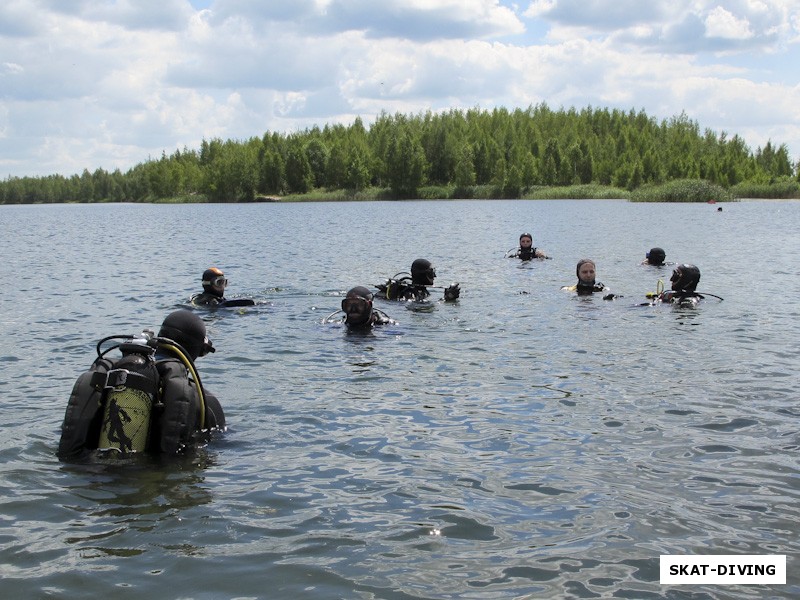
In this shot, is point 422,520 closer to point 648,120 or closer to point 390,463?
point 390,463

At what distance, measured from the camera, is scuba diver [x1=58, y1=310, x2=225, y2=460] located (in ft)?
24.7

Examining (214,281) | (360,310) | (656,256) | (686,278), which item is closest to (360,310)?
(360,310)

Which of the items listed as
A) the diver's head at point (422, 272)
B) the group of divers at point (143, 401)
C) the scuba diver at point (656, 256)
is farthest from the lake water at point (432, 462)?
the scuba diver at point (656, 256)

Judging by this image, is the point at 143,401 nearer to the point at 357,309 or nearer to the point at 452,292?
the point at 357,309

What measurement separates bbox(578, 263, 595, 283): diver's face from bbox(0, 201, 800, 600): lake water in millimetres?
1274

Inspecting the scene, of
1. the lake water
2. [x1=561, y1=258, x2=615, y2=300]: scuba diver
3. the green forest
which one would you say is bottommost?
the lake water

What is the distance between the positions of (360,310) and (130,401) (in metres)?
8.20

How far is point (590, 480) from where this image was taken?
7.88 metres

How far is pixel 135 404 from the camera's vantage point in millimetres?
7535

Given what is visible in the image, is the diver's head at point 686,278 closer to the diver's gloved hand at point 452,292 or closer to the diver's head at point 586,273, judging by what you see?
the diver's head at point 586,273

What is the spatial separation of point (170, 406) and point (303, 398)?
3.64m

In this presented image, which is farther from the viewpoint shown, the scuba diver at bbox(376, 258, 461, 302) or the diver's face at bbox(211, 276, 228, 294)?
the scuba diver at bbox(376, 258, 461, 302)

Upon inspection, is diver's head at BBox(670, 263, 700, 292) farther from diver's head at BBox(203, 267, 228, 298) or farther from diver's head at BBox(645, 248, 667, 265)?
diver's head at BBox(203, 267, 228, 298)

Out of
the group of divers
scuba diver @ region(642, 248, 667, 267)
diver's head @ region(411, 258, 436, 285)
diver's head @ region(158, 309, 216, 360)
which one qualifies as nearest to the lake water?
the group of divers
